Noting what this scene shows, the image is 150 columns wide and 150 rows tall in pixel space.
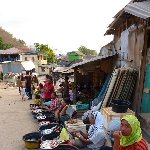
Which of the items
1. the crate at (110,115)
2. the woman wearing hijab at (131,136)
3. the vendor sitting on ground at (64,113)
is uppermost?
the woman wearing hijab at (131,136)

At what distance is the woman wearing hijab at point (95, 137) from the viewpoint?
7.14 metres

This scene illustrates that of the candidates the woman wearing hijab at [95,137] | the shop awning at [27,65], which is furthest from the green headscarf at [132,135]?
the shop awning at [27,65]

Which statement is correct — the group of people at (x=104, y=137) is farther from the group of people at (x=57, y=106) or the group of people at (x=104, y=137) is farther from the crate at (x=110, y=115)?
the group of people at (x=57, y=106)

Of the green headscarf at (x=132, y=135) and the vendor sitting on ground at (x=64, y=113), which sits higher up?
the green headscarf at (x=132, y=135)

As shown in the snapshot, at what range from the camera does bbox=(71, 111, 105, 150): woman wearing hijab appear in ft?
23.4

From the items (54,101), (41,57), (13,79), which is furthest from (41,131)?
(41,57)

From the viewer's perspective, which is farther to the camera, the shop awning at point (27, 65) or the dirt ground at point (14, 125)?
the shop awning at point (27, 65)

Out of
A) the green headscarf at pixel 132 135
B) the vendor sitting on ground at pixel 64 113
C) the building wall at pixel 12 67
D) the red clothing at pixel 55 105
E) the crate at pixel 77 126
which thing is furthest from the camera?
the building wall at pixel 12 67

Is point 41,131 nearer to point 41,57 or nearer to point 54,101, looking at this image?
point 54,101

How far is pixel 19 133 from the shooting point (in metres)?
10.9

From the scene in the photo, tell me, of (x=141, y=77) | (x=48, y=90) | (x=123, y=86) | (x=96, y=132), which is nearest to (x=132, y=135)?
(x=96, y=132)

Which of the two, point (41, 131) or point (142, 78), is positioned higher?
point (142, 78)

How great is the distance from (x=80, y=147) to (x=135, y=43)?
4746 millimetres

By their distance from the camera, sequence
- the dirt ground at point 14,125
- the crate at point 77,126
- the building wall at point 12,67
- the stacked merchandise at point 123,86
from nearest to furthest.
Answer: the crate at point 77,126
the dirt ground at point 14,125
the stacked merchandise at point 123,86
the building wall at point 12,67
